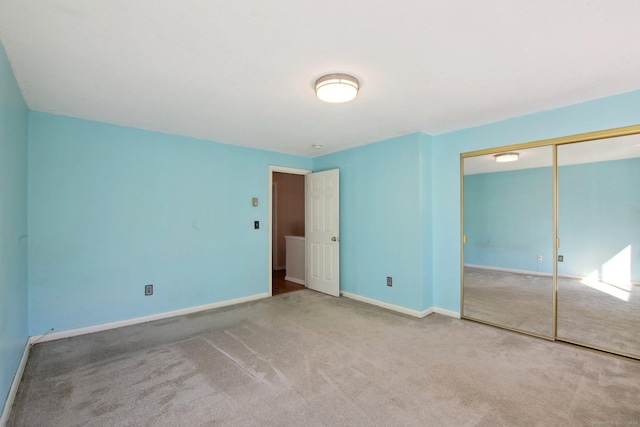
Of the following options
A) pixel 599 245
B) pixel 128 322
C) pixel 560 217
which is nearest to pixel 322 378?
pixel 128 322

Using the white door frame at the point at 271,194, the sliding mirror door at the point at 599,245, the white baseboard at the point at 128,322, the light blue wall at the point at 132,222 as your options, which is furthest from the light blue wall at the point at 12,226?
the sliding mirror door at the point at 599,245

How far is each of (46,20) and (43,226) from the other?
2.14 metres

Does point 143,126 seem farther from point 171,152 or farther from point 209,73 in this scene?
point 209,73

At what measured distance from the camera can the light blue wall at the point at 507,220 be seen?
3.23 m

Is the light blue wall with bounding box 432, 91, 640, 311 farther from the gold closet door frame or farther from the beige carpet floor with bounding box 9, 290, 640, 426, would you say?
the beige carpet floor with bounding box 9, 290, 640, 426

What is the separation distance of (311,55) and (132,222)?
110 inches

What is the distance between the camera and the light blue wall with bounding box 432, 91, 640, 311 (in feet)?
8.66

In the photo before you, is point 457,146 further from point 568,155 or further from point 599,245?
point 599,245

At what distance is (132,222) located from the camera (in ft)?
10.9

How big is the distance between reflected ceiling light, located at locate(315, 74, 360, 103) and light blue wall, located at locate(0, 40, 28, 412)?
77.7 inches

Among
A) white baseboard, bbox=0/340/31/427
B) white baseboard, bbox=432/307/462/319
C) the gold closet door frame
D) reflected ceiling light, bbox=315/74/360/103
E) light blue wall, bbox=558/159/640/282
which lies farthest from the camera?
white baseboard, bbox=432/307/462/319

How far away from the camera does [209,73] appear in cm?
211

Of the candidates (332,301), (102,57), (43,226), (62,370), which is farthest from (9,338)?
(332,301)

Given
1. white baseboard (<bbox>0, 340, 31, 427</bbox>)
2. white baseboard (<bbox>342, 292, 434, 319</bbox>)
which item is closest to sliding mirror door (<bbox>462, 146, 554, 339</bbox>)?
white baseboard (<bbox>342, 292, 434, 319</bbox>)
